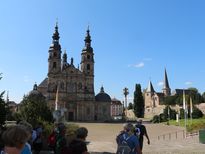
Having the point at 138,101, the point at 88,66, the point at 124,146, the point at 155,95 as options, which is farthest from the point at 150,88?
the point at 124,146

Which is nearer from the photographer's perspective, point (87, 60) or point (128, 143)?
point (128, 143)

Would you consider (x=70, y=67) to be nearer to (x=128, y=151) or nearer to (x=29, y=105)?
(x=29, y=105)

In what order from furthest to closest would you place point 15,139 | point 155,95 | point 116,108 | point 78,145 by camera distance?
point 116,108
point 155,95
point 78,145
point 15,139

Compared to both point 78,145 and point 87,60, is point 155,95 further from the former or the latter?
point 78,145

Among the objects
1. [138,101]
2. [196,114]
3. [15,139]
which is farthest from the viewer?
[138,101]

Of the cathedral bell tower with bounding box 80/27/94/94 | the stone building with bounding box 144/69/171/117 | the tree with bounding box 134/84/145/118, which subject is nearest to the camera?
the cathedral bell tower with bounding box 80/27/94/94

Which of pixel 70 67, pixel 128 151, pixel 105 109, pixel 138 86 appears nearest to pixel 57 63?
pixel 70 67

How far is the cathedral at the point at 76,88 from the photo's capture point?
8919 centimetres

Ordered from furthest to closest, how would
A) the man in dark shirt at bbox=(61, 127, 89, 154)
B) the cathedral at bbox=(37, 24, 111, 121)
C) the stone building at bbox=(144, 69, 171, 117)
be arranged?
the stone building at bbox=(144, 69, 171, 117)
the cathedral at bbox=(37, 24, 111, 121)
the man in dark shirt at bbox=(61, 127, 89, 154)

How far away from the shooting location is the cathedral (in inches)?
3511

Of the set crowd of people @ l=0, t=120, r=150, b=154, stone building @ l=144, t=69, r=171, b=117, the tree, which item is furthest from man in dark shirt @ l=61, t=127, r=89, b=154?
stone building @ l=144, t=69, r=171, b=117

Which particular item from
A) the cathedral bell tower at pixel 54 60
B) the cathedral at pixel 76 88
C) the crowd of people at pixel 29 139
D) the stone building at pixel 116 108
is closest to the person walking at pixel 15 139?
the crowd of people at pixel 29 139

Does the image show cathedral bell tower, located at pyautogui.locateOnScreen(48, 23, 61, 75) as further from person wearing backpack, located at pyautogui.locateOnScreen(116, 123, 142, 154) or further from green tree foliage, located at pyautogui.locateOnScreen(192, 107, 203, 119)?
person wearing backpack, located at pyautogui.locateOnScreen(116, 123, 142, 154)

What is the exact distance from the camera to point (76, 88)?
90875 mm
